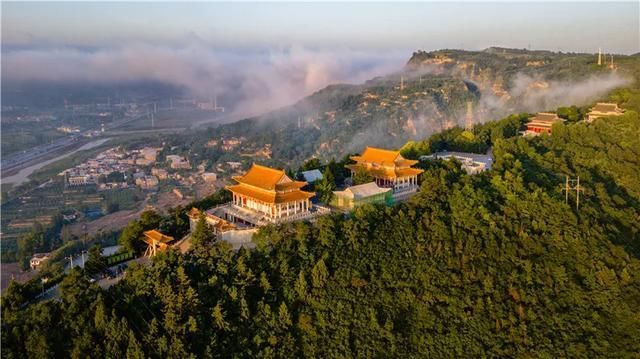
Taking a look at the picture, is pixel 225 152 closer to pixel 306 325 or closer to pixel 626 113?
pixel 626 113

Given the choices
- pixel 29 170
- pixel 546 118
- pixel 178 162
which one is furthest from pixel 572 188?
pixel 29 170

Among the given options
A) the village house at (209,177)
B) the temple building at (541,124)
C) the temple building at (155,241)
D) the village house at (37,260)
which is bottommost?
the village house at (37,260)

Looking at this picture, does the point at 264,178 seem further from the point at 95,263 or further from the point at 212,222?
the point at 95,263

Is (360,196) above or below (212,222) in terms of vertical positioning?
above

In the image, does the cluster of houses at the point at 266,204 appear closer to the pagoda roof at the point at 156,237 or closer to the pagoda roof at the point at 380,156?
the pagoda roof at the point at 156,237

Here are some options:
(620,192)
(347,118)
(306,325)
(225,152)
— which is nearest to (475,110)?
(347,118)

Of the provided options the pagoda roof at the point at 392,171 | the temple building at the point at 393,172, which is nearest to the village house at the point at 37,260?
the temple building at the point at 393,172
